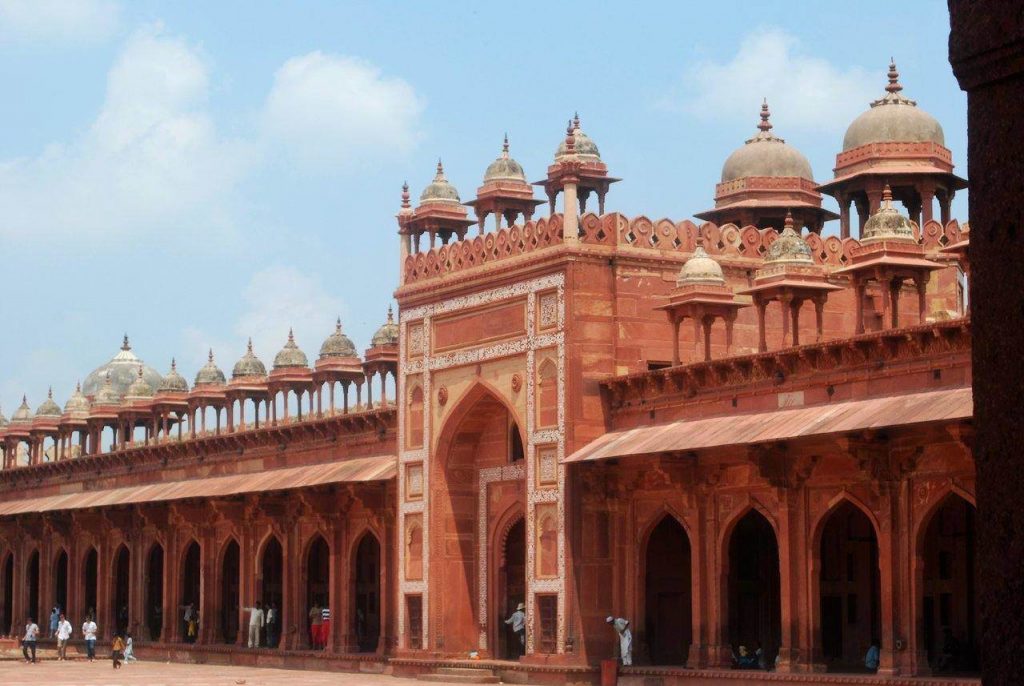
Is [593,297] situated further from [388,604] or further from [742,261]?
[388,604]

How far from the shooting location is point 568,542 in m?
24.8

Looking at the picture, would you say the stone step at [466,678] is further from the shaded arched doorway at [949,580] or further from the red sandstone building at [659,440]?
the shaded arched doorway at [949,580]

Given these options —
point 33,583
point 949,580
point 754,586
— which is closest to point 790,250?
point 949,580

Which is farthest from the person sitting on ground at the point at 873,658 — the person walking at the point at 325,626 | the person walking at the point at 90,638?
the person walking at the point at 90,638

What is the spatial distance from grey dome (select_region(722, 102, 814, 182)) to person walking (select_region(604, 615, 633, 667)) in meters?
8.86

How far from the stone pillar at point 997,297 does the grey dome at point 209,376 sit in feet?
125

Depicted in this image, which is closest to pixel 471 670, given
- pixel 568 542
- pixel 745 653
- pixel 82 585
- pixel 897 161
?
pixel 568 542

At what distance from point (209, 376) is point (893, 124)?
1850cm

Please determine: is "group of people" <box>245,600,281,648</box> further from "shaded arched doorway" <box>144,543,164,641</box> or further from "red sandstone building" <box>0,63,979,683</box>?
"shaded arched doorway" <box>144,543,164,641</box>

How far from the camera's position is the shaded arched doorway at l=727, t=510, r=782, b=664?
25000mm

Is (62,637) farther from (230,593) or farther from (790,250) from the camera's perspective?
(790,250)

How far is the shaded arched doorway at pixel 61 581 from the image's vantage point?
44906 millimetres

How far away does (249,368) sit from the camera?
40.0m

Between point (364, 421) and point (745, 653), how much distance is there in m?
10.0
